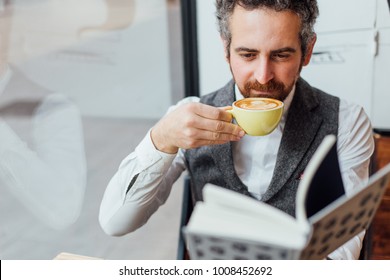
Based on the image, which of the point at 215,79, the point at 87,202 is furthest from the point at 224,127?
the point at 87,202

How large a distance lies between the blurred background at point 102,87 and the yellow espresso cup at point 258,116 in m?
0.42

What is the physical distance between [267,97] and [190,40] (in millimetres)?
668

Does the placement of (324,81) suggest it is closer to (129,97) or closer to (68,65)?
(129,97)

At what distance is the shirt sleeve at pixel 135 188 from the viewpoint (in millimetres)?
991

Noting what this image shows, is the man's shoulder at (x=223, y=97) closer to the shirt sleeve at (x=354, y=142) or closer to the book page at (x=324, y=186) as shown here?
the shirt sleeve at (x=354, y=142)

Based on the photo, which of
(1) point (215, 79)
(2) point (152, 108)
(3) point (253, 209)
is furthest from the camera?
(2) point (152, 108)

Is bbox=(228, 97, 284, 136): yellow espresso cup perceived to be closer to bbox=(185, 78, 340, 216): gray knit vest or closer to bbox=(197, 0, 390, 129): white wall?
bbox=(185, 78, 340, 216): gray knit vest

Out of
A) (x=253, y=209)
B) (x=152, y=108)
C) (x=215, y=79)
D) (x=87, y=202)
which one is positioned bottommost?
(x=87, y=202)

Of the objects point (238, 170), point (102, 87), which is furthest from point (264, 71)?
point (102, 87)

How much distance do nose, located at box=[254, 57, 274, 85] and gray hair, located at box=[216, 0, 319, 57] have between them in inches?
3.7
